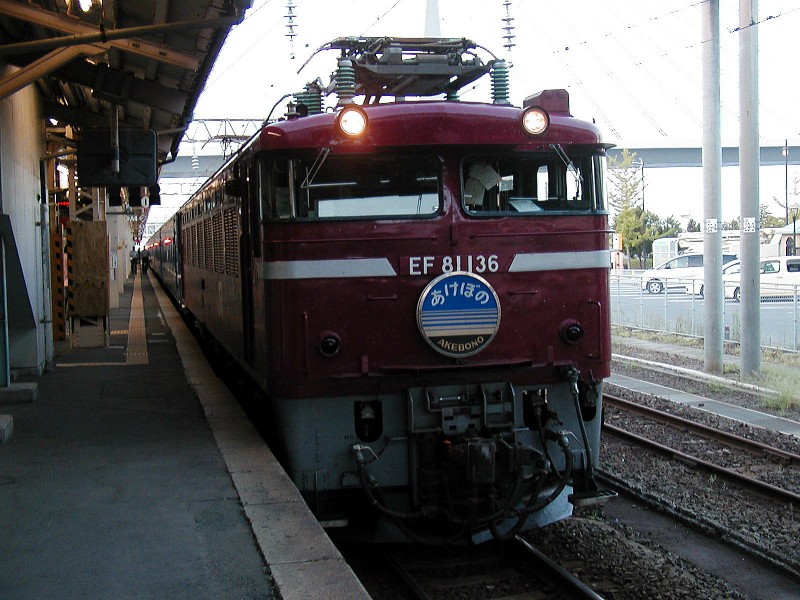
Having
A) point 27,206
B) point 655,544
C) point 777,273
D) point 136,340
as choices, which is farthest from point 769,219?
point 655,544

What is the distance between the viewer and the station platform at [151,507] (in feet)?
15.2

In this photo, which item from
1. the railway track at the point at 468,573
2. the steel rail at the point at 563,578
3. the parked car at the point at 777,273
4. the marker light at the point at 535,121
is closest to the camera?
the steel rail at the point at 563,578

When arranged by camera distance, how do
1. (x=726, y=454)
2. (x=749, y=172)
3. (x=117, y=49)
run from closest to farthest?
(x=117, y=49)
(x=726, y=454)
(x=749, y=172)

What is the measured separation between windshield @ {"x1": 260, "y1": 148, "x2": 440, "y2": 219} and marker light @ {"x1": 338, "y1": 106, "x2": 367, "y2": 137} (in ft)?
0.67

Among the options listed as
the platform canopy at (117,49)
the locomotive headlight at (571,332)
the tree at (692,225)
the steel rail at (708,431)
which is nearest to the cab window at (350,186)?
the locomotive headlight at (571,332)

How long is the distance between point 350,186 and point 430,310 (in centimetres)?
102

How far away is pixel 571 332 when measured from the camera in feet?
21.7

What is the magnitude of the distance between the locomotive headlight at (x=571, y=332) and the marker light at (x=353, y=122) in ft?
6.59

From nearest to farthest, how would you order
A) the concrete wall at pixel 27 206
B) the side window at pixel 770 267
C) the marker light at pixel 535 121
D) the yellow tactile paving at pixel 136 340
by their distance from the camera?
the marker light at pixel 535 121, the concrete wall at pixel 27 206, the yellow tactile paving at pixel 136 340, the side window at pixel 770 267

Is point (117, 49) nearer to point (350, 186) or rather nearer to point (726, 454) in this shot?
point (350, 186)

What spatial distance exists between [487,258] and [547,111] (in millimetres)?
1127

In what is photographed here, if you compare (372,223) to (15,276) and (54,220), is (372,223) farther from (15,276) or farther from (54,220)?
(54,220)

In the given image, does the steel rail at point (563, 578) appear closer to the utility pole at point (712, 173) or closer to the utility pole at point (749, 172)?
the utility pole at point (749, 172)

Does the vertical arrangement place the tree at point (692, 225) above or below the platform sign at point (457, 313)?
above
